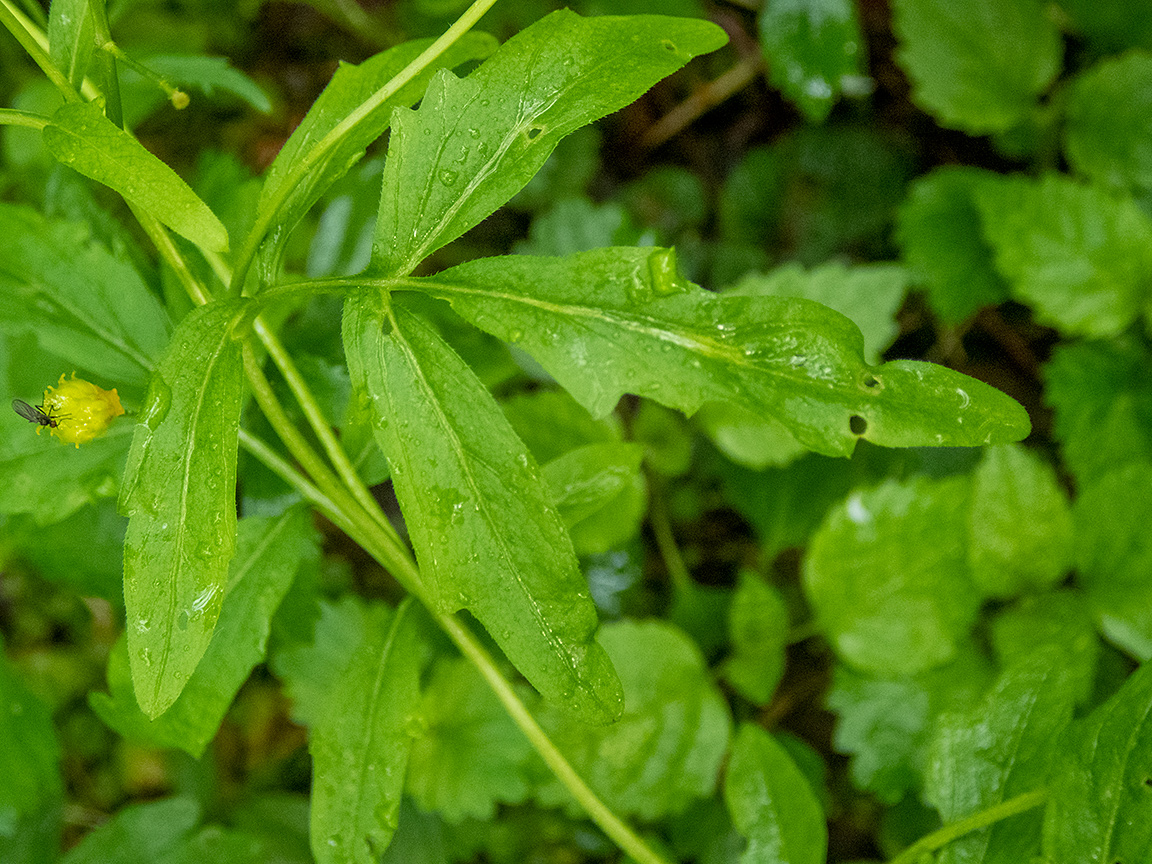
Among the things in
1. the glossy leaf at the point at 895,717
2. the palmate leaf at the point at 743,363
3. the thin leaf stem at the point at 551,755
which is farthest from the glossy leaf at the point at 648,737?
the palmate leaf at the point at 743,363

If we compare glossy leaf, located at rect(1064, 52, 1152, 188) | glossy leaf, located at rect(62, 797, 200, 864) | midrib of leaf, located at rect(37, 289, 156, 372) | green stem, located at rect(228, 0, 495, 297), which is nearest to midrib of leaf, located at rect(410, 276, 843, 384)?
green stem, located at rect(228, 0, 495, 297)

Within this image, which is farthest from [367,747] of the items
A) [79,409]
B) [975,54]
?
[975,54]

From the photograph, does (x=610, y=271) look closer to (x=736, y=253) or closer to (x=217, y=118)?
(x=736, y=253)

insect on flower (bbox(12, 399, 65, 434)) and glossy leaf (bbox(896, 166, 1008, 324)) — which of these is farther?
glossy leaf (bbox(896, 166, 1008, 324))

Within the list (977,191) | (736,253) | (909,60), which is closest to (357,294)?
(736,253)

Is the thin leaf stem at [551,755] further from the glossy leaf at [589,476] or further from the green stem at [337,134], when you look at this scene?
the green stem at [337,134]

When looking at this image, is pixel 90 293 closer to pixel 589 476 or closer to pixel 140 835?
pixel 589 476

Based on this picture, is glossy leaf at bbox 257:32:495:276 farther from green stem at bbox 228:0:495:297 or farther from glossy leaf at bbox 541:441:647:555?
glossy leaf at bbox 541:441:647:555

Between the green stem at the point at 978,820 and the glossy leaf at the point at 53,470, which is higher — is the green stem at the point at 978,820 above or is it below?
below
